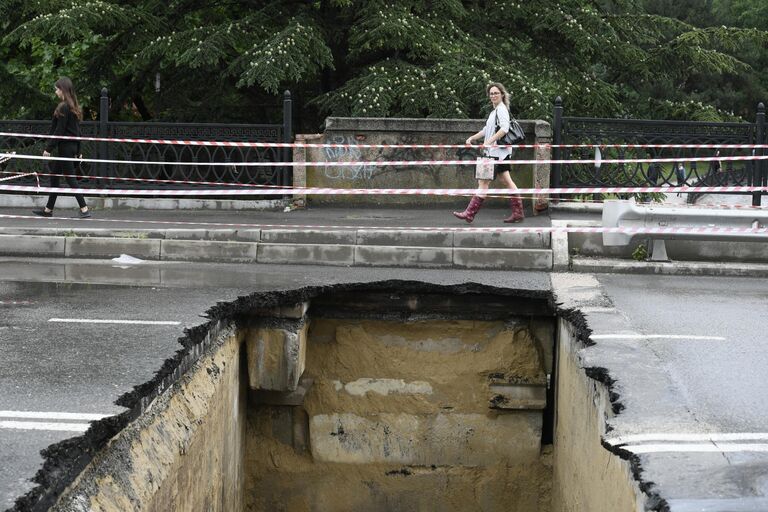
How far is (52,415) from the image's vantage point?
5344 mm

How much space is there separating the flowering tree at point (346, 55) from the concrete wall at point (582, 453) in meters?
6.88

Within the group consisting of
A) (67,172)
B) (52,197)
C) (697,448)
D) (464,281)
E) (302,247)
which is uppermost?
(67,172)

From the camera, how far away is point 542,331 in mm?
9414

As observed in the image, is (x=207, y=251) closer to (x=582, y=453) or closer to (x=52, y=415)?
(x=582, y=453)

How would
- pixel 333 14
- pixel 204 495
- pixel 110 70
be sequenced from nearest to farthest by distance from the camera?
pixel 204 495 < pixel 333 14 < pixel 110 70

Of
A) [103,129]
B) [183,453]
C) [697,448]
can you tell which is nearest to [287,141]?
[103,129]

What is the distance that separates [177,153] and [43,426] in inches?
358

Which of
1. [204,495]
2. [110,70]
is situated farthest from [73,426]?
[110,70]

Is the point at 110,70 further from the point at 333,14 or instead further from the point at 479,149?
the point at 479,149

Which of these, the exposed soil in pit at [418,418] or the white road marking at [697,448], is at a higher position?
the white road marking at [697,448]

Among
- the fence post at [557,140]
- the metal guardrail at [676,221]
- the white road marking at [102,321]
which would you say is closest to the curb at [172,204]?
the fence post at [557,140]

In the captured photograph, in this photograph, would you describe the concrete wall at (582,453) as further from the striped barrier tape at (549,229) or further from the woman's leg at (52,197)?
the woman's leg at (52,197)

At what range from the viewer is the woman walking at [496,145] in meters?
11.8

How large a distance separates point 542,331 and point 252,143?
5.75m
